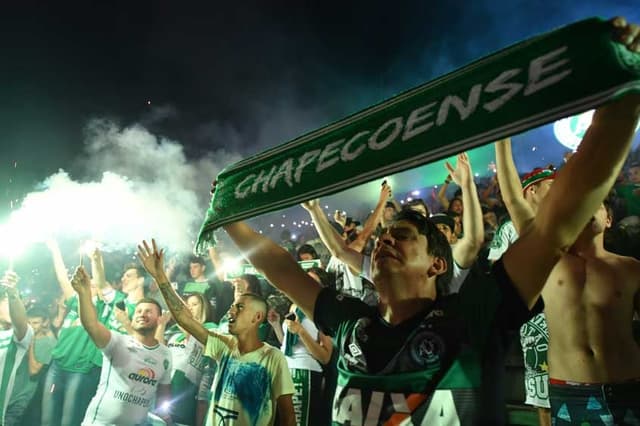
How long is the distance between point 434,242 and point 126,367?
392 centimetres

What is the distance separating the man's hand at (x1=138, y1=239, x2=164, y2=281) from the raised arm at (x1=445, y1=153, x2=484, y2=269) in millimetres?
2545

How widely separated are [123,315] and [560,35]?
629 cm

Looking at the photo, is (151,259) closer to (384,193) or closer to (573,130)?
(384,193)

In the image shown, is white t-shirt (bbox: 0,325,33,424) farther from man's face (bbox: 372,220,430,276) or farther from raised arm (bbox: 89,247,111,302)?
man's face (bbox: 372,220,430,276)

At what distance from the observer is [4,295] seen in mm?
7234

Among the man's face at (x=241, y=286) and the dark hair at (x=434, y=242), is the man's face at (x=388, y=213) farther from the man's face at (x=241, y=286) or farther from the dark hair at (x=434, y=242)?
the dark hair at (x=434, y=242)

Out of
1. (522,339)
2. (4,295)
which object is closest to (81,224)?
(4,295)

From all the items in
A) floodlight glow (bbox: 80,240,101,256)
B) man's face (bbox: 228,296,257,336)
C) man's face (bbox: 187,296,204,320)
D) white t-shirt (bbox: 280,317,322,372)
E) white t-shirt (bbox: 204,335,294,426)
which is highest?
floodlight glow (bbox: 80,240,101,256)

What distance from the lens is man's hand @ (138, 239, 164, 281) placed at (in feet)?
13.0

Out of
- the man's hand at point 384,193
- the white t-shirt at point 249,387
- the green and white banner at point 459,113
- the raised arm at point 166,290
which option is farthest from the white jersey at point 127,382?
the man's hand at point 384,193

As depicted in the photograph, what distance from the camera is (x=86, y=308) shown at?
4852 millimetres

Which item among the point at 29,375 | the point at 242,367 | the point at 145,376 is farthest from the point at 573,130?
the point at 29,375

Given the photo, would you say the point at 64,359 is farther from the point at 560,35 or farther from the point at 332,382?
the point at 560,35

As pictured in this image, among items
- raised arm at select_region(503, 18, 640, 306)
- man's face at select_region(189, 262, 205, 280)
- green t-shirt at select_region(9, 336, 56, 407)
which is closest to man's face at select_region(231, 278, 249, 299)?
man's face at select_region(189, 262, 205, 280)
